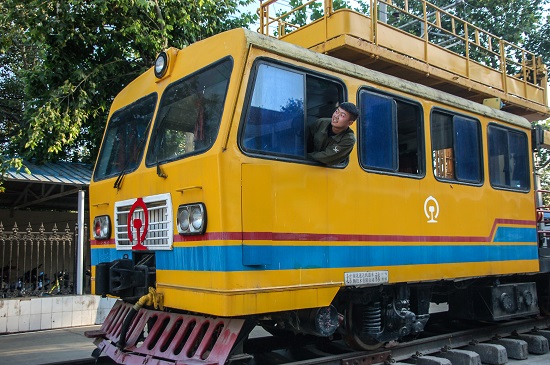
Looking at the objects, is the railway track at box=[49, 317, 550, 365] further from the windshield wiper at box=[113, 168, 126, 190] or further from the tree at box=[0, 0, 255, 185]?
the tree at box=[0, 0, 255, 185]

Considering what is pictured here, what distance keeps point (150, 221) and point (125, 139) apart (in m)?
1.28

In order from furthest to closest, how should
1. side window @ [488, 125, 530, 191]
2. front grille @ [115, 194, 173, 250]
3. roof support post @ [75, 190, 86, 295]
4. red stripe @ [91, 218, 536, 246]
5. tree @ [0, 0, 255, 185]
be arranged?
roof support post @ [75, 190, 86, 295] → tree @ [0, 0, 255, 185] → side window @ [488, 125, 530, 191] → front grille @ [115, 194, 173, 250] → red stripe @ [91, 218, 536, 246]

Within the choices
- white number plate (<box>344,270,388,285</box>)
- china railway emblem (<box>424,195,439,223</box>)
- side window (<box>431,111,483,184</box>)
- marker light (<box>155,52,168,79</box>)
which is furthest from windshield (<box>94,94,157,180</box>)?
side window (<box>431,111,483,184</box>)

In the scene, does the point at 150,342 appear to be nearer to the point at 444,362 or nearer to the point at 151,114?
the point at 151,114

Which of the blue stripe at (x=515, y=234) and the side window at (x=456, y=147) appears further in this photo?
the blue stripe at (x=515, y=234)

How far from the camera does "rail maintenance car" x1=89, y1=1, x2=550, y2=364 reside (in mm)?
3836

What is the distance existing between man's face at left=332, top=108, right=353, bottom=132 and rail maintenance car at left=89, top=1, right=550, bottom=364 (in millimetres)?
258

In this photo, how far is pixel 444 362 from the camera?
513cm

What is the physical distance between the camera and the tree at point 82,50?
9.00 meters

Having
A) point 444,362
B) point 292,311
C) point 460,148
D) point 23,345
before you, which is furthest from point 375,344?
point 23,345

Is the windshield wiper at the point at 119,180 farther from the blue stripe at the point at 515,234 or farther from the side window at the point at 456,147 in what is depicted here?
the blue stripe at the point at 515,234

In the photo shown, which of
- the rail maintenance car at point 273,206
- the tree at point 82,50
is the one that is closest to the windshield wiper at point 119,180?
the rail maintenance car at point 273,206

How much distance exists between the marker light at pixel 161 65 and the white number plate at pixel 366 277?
2524 mm

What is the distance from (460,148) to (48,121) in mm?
6797
